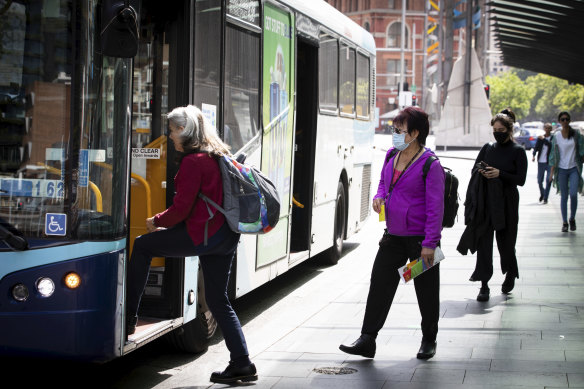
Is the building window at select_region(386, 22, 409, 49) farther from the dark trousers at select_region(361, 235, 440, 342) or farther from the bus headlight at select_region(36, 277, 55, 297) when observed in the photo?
the bus headlight at select_region(36, 277, 55, 297)

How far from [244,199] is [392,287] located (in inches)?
58.9

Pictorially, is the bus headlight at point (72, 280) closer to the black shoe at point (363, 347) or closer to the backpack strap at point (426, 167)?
the black shoe at point (363, 347)

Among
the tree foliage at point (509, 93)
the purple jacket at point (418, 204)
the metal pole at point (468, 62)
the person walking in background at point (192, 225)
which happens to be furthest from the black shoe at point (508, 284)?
the tree foliage at point (509, 93)

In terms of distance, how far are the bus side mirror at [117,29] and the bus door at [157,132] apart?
1275 mm

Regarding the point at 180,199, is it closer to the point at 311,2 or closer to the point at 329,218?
the point at 311,2

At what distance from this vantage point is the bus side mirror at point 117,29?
16.3ft

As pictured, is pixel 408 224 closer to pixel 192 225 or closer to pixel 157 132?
pixel 192 225

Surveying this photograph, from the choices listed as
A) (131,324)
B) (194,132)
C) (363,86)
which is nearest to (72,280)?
(131,324)

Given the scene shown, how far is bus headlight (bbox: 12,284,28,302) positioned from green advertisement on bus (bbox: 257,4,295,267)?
320 centimetres

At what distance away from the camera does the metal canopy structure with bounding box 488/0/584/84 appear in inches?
658

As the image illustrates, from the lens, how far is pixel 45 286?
5023 millimetres

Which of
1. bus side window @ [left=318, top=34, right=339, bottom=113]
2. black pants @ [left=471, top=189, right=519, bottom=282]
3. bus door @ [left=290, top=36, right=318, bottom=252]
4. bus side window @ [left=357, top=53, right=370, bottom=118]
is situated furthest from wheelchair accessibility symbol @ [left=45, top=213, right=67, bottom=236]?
bus side window @ [left=357, top=53, right=370, bottom=118]

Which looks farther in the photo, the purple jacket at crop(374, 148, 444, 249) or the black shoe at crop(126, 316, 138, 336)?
the purple jacket at crop(374, 148, 444, 249)

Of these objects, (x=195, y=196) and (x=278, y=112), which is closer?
(x=195, y=196)
